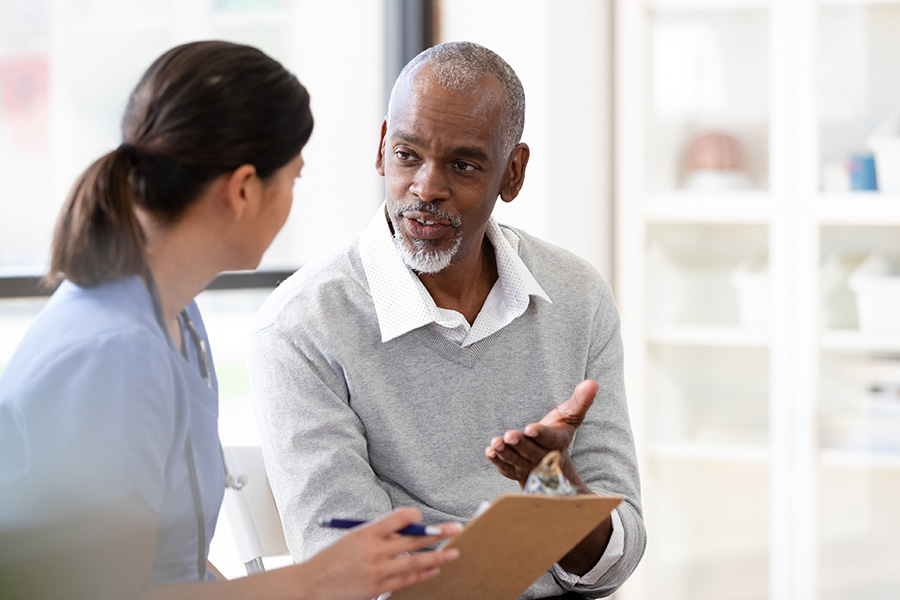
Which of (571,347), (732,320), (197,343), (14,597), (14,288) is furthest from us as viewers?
(732,320)

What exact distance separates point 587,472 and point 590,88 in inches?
53.7

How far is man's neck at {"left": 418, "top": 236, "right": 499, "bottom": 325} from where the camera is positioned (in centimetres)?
153

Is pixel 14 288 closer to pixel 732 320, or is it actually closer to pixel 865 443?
pixel 732 320

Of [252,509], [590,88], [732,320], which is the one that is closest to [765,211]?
[732,320]

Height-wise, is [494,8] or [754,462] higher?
[494,8]

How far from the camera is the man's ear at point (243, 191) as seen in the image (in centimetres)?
103

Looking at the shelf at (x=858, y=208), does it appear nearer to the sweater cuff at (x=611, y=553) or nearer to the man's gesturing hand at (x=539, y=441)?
the sweater cuff at (x=611, y=553)

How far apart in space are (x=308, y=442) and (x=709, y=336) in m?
1.60

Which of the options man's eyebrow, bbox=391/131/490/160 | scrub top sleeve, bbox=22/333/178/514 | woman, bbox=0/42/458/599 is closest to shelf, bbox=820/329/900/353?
man's eyebrow, bbox=391/131/490/160

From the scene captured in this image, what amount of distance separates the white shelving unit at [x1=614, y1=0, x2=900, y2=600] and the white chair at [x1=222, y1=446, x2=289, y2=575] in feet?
4.78

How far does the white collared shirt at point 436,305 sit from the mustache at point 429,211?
51 mm

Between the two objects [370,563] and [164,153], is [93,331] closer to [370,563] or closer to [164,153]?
[164,153]

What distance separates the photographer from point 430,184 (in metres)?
1.42

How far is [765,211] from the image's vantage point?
8.39 feet
